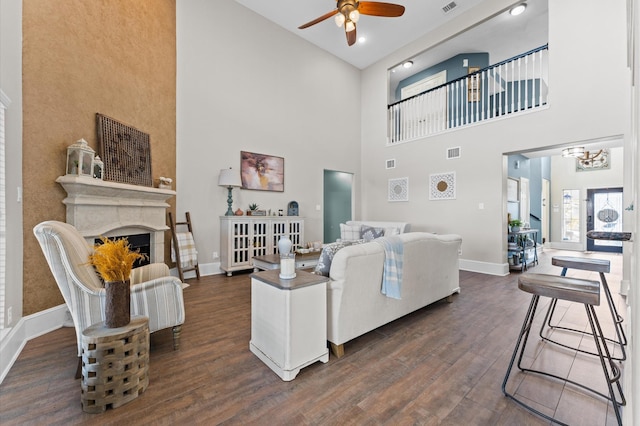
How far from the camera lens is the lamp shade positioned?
461cm

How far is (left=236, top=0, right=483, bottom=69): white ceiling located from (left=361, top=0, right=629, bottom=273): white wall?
280 mm

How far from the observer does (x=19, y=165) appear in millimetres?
2307

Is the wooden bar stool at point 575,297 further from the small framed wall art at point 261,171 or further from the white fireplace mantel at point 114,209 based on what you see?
the small framed wall art at point 261,171

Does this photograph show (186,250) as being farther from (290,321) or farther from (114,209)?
(290,321)

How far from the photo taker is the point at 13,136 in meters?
2.24

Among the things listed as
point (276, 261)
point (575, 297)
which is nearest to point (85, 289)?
point (276, 261)

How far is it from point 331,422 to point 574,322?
2882 mm

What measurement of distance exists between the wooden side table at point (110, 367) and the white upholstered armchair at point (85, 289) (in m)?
0.26

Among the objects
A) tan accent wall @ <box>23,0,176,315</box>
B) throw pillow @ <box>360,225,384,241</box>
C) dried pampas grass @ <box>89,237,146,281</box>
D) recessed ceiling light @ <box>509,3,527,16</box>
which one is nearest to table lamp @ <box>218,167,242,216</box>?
tan accent wall @ <box>23,0,176,315</box>

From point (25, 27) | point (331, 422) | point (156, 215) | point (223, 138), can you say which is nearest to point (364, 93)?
point (223, 138)

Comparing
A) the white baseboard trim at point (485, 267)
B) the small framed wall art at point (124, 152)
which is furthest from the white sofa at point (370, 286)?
the small framed wall art at point (124, 152)

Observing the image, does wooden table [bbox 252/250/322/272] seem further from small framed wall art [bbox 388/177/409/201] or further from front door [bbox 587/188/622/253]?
front door [bbox 587/188/622/253]

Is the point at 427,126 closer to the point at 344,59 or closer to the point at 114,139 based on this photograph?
the point at 344,59

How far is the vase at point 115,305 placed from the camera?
163 cm
